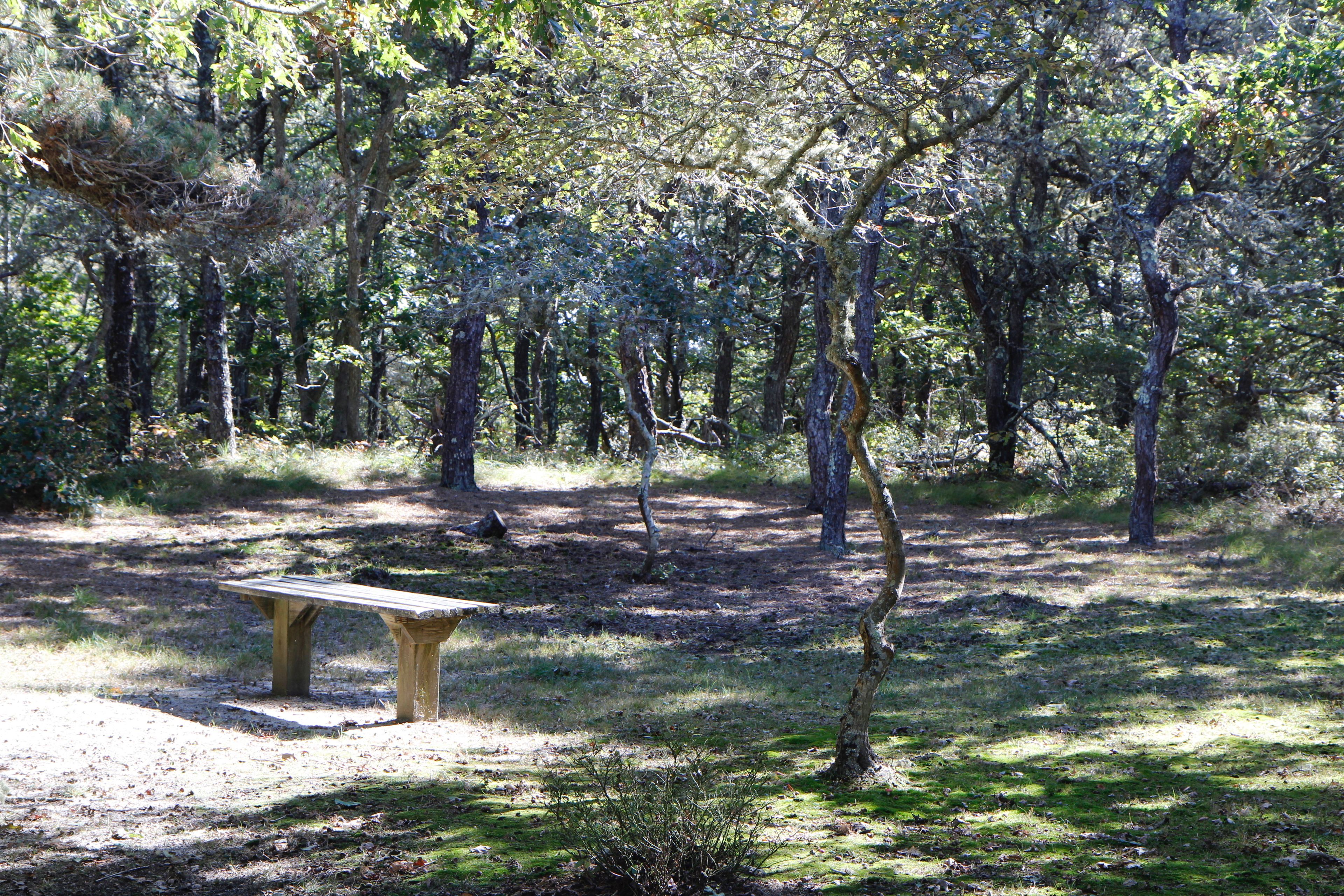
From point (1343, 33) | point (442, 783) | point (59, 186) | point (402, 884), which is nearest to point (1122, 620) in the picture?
point (1343, 33)

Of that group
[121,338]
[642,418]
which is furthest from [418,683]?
[121,338]

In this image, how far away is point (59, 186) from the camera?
9883mm

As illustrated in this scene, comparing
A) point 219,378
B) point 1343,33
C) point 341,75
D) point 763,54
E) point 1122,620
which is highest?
point 341,75

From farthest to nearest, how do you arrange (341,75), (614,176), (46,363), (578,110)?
(46,363), (341,75), (614,176), (578,110)

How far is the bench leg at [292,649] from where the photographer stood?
688 centimetres

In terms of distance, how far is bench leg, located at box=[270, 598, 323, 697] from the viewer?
6.88 meters

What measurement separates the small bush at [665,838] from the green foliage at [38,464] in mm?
12279

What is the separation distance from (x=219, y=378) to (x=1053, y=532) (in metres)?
14.6

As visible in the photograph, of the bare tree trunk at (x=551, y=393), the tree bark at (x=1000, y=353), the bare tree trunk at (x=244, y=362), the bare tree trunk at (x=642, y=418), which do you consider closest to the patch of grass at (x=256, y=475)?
the bare tree trunk at (x=244, y=362)

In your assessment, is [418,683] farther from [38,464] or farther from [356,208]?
[356,208]

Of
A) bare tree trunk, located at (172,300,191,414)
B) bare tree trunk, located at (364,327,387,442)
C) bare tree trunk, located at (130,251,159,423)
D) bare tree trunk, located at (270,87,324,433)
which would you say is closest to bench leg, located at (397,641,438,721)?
bare tree trunk, located at (270,87,324,433)

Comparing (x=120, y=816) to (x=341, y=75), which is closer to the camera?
(x=120, y=816)

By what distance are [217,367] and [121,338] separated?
6.68 ft

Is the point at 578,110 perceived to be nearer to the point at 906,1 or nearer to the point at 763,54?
the point at 763,54
